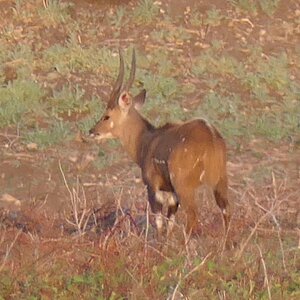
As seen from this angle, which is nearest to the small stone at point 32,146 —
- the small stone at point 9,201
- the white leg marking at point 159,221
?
the small stone at point 9,201

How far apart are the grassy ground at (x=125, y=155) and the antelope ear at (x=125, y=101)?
0.79m

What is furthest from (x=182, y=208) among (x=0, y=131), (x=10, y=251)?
(x=0, y=131)

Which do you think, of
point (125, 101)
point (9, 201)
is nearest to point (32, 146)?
point (9, 201)

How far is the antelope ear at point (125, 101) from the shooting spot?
9805 millimetres

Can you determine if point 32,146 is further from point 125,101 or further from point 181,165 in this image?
point 181,165

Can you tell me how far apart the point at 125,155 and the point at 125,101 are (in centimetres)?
217

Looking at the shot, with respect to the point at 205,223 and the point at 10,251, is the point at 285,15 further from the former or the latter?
the point at 10,251

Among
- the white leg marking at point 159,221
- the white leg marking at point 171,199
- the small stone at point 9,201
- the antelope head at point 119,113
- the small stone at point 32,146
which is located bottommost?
the small stone at point 32,146

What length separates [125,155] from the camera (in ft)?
39.2

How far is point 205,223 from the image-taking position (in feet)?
29.2

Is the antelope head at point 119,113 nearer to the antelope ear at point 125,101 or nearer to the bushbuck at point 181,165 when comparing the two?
the antelope ear at point 125,101

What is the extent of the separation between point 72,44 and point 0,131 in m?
2.65

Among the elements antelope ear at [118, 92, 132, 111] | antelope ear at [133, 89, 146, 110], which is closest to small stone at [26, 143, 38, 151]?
antelope ear at [133, 89, 146, 110]

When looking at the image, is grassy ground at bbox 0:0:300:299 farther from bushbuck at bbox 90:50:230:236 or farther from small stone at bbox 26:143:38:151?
bushbuck at bbox 90:50:230:236
